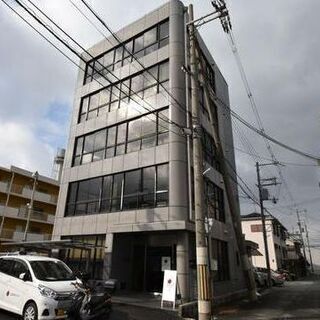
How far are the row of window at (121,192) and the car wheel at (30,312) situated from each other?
29.4 ft

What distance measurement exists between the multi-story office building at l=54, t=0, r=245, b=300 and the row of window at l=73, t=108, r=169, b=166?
7 cm

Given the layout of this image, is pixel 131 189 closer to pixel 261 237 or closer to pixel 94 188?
pixel 94 188

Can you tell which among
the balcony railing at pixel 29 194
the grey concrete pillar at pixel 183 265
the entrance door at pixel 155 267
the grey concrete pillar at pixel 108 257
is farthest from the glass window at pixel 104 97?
the balcony railing at pixel 29 194

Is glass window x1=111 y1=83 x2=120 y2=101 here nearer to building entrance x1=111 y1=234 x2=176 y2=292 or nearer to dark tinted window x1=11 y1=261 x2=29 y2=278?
building entrance x1=111 y1=234 x2=176 y2=292

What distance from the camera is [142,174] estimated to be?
18.4 m

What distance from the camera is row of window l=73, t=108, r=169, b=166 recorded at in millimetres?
18703

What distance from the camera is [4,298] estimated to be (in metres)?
9.81

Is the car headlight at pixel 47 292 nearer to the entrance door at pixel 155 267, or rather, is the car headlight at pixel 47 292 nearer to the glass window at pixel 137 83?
the entrance door at pixel 155 267

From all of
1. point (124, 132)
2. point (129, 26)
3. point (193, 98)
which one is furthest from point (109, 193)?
point (129, 26)

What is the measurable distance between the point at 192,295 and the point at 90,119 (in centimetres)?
1372

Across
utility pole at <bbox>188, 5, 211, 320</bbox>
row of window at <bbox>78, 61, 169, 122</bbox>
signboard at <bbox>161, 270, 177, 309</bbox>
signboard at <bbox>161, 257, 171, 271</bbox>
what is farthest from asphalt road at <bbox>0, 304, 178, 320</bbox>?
row of window at <bbox>78, 61, 169, 122</bbox>

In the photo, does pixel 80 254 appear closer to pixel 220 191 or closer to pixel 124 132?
pixel 124 132

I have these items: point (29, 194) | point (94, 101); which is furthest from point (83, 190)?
point (29, 194)

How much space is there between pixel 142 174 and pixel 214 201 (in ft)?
18.7
